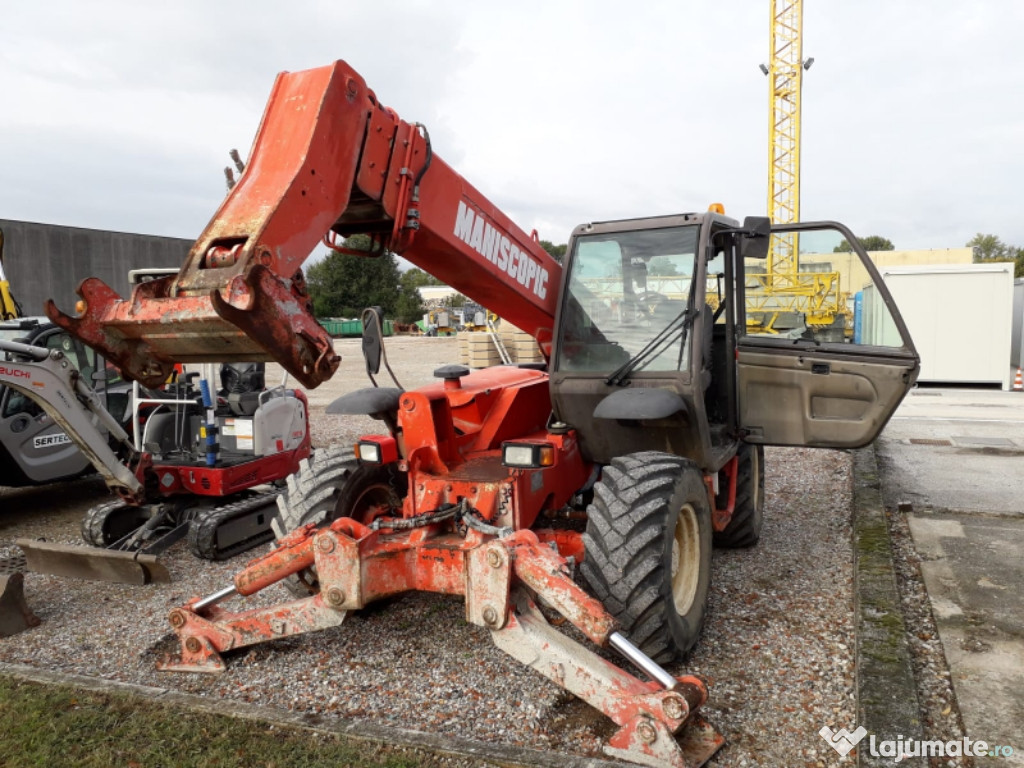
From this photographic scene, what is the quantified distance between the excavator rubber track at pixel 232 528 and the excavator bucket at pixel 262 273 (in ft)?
8.33

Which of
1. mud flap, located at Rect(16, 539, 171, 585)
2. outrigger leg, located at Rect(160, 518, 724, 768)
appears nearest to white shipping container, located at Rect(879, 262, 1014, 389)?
outrigger leg, located at Rect(160, 518, 724, 768)

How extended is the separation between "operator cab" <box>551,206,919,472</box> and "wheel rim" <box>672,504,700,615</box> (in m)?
0.57

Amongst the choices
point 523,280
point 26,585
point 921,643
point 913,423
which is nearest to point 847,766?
point 921,643

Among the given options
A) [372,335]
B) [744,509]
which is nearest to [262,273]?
[372,335]

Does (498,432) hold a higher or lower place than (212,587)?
higher

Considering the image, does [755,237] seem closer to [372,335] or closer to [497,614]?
[372,335]

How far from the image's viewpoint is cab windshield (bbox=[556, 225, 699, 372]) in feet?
14.7

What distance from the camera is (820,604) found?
15.2ft

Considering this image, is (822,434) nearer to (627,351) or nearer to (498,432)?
(627,351)

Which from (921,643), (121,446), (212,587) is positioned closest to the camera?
(921,643)

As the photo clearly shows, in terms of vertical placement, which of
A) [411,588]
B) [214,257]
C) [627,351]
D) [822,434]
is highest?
[214,257]

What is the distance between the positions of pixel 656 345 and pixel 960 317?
14738mm

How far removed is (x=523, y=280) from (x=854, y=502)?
4266 mm

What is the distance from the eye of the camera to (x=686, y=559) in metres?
4.12
